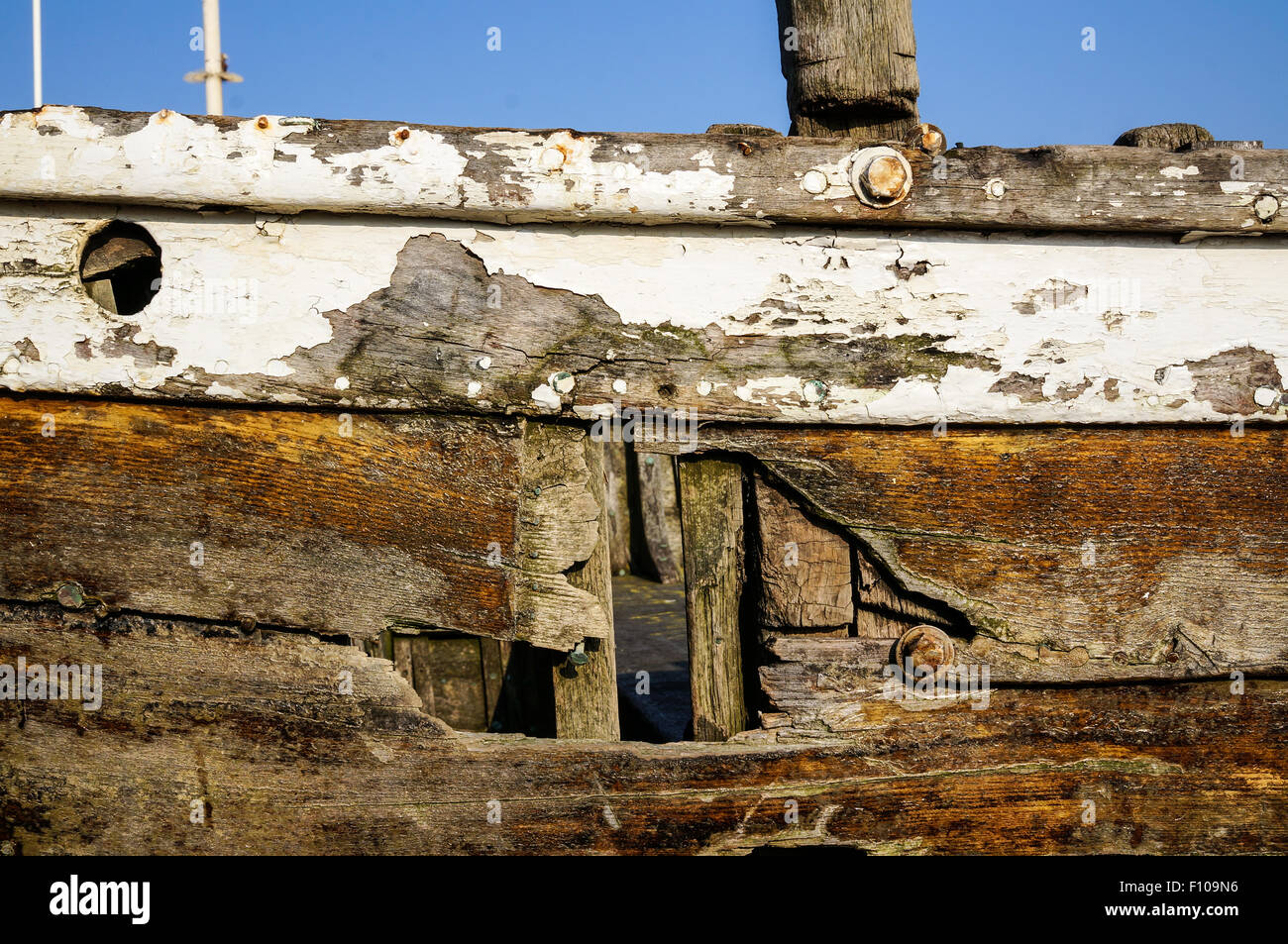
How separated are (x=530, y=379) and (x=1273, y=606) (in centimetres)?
165

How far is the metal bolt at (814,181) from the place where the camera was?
1.83 metres

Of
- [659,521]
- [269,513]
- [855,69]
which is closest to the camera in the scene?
[269,513]

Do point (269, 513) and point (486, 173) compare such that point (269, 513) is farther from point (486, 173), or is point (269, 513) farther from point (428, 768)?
point (486, 173)

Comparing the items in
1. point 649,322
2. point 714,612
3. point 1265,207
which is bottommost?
point 714,612

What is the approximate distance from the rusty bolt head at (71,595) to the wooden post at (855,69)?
1.84 m

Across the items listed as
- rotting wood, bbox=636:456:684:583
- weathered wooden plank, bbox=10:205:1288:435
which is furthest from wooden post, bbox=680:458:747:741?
rotting wood, bbox=636:456:684:583

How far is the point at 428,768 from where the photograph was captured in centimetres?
194

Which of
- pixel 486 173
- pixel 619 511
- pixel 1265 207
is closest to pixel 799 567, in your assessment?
pixel 486 173

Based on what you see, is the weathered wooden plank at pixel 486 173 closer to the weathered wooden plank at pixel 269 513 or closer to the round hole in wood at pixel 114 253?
the round hole in wood at pixel 114 253

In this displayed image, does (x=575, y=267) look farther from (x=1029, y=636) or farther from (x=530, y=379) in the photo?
(x=1029, y=636)

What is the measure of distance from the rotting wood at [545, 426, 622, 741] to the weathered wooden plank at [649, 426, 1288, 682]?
1.25ft

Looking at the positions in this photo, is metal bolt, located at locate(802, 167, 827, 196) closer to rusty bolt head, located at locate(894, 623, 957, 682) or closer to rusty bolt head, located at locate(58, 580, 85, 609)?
rusty bolt head, located at locate(894, 623, 957, 682)

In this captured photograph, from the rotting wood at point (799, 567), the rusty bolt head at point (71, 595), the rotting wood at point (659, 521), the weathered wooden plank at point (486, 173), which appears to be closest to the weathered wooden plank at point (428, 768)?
the rusty bolt head at point (71, 595)

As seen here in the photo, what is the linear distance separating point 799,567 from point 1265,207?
120 centimetres
